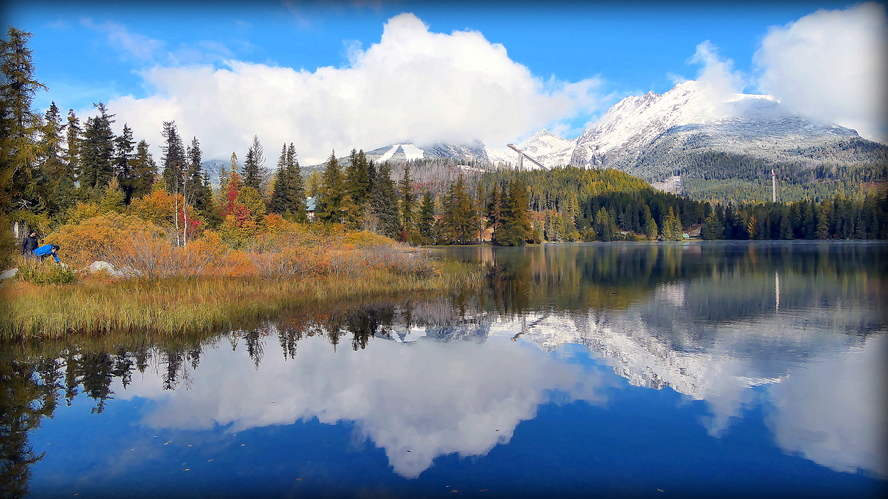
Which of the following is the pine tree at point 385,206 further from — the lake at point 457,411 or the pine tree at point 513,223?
the lake at point 457,411

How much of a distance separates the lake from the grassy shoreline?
2.40ft

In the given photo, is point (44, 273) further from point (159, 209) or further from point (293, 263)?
point (159, 209)

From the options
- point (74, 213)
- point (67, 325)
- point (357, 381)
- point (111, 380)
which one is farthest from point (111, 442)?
point (74, 213)

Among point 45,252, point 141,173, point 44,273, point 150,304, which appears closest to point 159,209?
point 141,173

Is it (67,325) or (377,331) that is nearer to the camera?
(67,325)

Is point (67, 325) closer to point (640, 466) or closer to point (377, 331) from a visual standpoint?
point (377, 331)

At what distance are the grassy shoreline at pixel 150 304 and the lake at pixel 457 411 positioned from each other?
0.73 meters

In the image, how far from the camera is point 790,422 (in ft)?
27.7

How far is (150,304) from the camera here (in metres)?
15.4

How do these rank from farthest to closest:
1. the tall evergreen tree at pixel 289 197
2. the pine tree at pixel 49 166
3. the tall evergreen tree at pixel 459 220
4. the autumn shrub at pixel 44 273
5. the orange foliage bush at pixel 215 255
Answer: the tall evergreen tree at pixel 459 220 → the tall evergreen tree at pixel 289 197 → the pine tree at pixel 49 166 → the orange foliage bush at pixel 215 255 → the autumn shrub at pixel 44 273

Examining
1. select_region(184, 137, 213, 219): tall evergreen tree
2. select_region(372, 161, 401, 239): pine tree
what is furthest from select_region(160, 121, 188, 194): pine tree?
select_region(372, 161, 401, 239): pine tree

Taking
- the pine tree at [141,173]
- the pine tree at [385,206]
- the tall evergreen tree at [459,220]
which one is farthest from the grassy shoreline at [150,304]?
the tall evergreen tree at [459,220]

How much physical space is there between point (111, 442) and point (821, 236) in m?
136

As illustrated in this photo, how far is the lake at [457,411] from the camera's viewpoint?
6.71 metres
